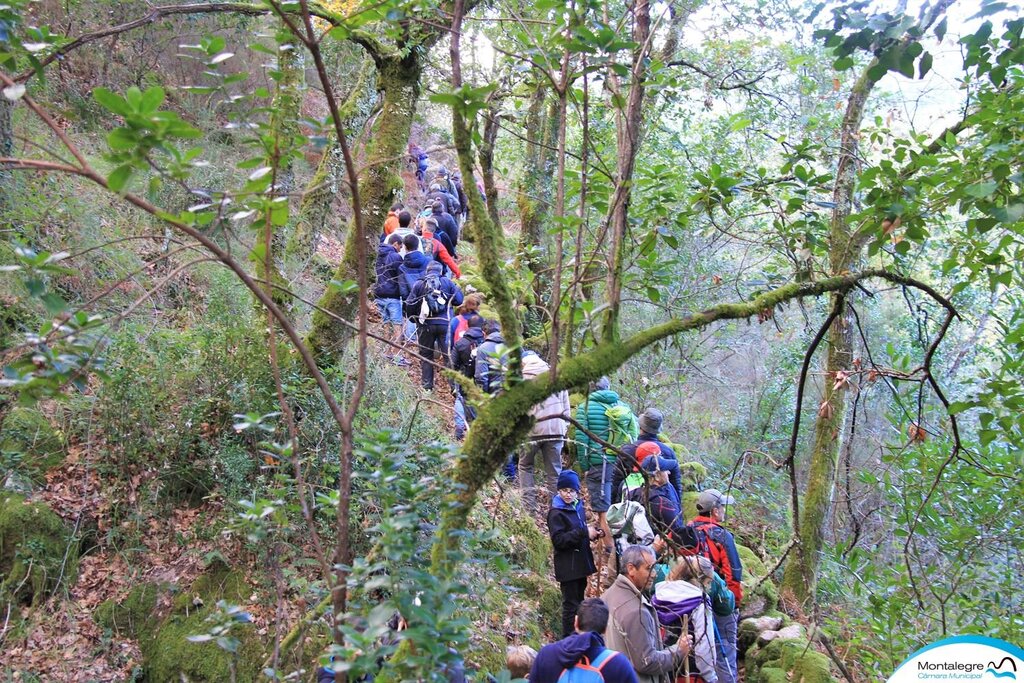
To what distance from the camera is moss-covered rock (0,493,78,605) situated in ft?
19.6

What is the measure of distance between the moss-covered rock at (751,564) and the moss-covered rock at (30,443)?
8.29m

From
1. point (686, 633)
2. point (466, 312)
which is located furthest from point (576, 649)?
point (466, 312)

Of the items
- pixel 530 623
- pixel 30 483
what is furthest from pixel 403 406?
pixel 30 483

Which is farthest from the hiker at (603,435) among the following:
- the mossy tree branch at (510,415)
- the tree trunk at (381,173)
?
the mossy tree branch at (510,415)

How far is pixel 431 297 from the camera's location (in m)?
9.70

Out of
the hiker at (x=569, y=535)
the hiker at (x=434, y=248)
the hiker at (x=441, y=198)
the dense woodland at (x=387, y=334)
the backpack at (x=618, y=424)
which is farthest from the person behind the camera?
the hiker at (x=441, y=198)

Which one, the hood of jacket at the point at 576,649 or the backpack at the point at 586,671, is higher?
the hood of jacket at the point at 576,649

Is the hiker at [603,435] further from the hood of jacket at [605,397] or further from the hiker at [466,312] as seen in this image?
the hiker at [466,312]

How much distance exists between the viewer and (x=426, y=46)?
7.59m

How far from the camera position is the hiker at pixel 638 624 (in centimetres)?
503

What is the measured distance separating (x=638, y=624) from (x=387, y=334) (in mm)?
6086

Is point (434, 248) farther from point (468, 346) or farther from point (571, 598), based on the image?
point (571, 598)

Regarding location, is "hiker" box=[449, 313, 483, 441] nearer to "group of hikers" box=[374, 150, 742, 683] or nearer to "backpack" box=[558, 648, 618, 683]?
"group of hikers" box=[374, 150, 742, 683]

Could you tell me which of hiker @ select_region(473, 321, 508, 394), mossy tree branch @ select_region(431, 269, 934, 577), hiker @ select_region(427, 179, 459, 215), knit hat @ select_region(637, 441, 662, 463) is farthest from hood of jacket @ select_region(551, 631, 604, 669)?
hiker @ select_region(427, 179, 459, 215)
